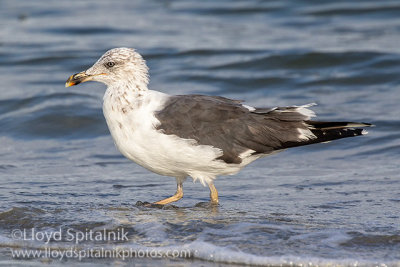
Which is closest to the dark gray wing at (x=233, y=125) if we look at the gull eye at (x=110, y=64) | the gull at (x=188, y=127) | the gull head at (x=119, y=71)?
the gull at (x=188, y=127)

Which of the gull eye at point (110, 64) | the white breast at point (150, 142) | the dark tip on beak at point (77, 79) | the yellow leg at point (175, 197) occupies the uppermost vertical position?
the gull eye at point (110, 64)

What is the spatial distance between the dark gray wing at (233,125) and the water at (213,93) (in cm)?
63

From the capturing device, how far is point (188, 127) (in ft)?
23.7

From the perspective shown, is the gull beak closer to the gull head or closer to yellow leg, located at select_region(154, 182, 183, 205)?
the gull head

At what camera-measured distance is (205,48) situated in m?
15.7

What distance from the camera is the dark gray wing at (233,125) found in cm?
723

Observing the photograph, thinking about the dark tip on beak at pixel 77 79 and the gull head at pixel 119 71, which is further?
the dark tip on beak at pixel 77 79

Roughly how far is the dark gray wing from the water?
24.9 inches

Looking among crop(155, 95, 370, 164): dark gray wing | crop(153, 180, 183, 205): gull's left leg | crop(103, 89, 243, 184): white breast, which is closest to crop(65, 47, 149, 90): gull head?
crop(103, 89, 243, 184): white breast

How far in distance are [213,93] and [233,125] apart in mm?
5753

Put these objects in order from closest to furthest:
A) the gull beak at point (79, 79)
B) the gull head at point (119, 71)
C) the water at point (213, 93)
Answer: the water at point (213, 93) → the gull head at point (119, 71) → the gull beak at point (79, 79)

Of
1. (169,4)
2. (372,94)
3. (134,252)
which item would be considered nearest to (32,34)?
(169,4)

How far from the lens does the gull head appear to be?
24.9 ft

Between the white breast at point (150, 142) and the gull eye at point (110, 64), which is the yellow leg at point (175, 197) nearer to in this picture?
the white breast at point (150, 142)
